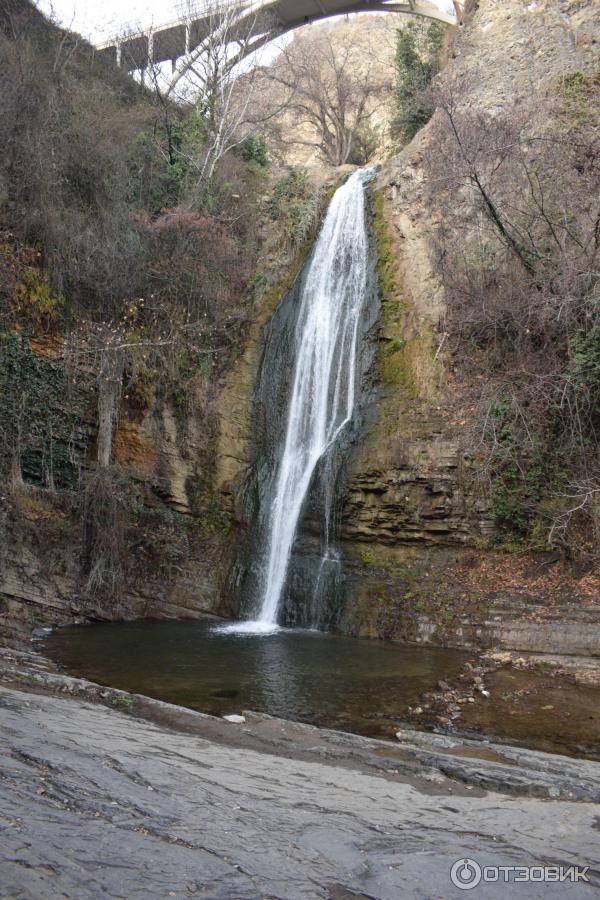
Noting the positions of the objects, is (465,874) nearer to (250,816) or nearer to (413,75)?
(250,816)

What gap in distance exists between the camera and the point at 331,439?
1538cm

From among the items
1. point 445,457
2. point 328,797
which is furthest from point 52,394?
point 328,797

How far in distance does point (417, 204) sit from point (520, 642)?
12027 mm

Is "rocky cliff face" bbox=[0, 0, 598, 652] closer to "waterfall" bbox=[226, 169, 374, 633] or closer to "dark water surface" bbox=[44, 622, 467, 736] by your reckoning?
"waterfall" bbox=[226, 169, 374, 633]

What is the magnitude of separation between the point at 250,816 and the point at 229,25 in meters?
23.5

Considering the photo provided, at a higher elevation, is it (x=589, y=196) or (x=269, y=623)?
(x=589, y=196)

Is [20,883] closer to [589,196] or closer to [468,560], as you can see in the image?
[468,560]

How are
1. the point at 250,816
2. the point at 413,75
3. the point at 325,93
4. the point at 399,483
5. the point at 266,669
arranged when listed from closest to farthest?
the point at 250,816, the point at 266,669, the point at 399,483, the point at 413,75, the point at 325,93

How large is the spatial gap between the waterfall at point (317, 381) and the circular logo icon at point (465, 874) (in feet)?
32.8

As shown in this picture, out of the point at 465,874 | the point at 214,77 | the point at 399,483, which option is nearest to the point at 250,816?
the point at 465,874
